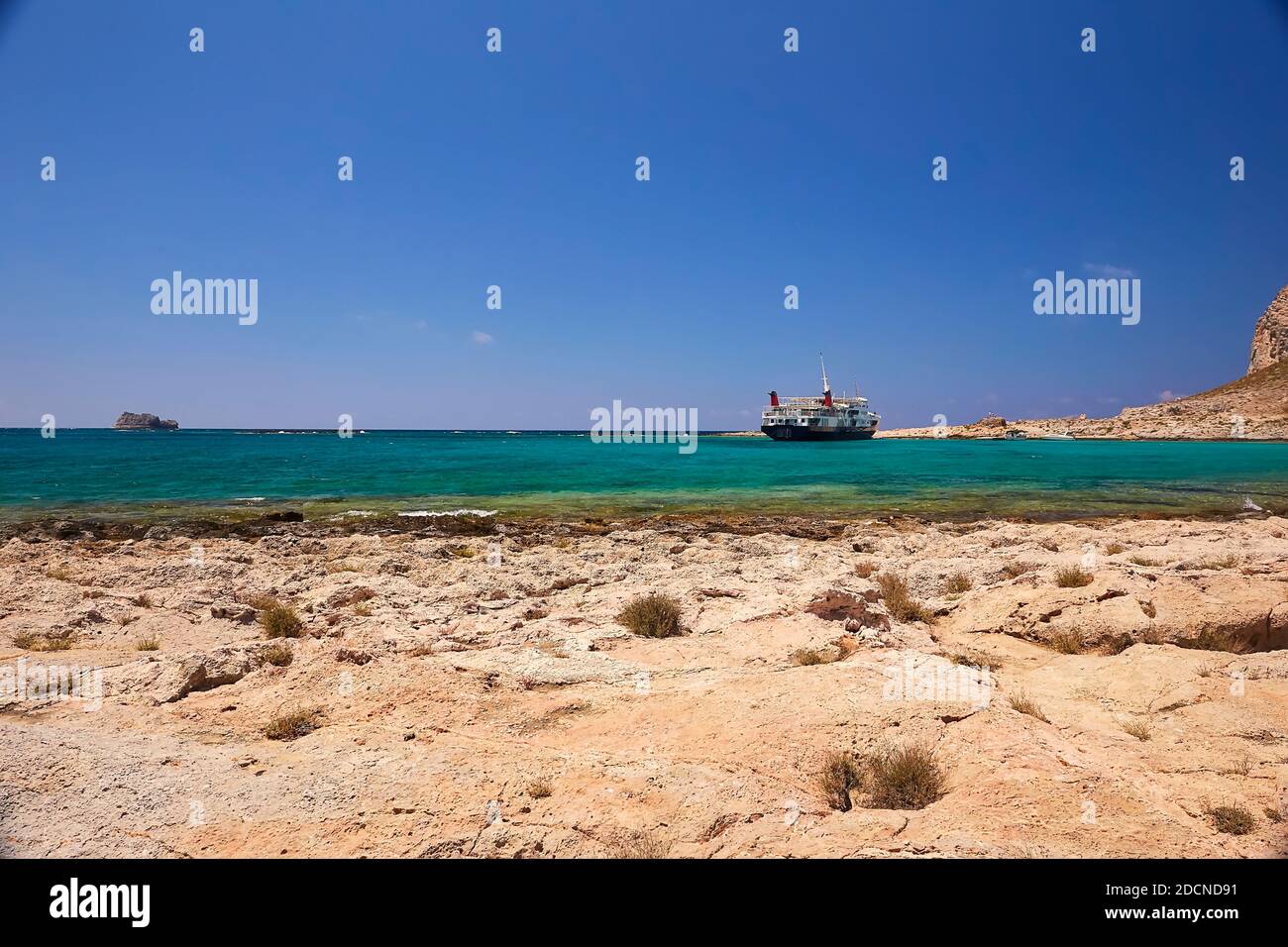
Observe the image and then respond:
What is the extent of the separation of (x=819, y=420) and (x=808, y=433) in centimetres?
320

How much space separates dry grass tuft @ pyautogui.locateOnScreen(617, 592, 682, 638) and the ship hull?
107269mm

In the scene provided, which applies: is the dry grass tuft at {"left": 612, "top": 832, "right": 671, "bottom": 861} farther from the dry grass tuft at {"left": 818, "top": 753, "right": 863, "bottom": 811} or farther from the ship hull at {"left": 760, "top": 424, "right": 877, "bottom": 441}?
the ship hull at {"left": 760, "top": 424, "right": 877, "bottom": 441}

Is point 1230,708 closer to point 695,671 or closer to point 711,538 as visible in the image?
point 695,671

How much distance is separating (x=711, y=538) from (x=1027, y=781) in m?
11.3

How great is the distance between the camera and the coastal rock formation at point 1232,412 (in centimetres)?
9494

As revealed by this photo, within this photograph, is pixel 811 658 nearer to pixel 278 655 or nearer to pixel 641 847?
pixel 641 847

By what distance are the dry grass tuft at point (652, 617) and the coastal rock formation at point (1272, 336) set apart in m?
166

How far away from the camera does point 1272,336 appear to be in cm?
11694

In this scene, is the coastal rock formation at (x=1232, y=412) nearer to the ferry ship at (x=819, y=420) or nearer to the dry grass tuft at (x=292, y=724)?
the ferry ship at (x=819, y=420)

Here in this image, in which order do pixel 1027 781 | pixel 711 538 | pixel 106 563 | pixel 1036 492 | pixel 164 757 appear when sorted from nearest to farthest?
pixel 1027 781 → pixel 164 757 → pixel 106 563 → pixel 711 538 → pixel 1036 492

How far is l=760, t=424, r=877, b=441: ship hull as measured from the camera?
111062 millimetres
